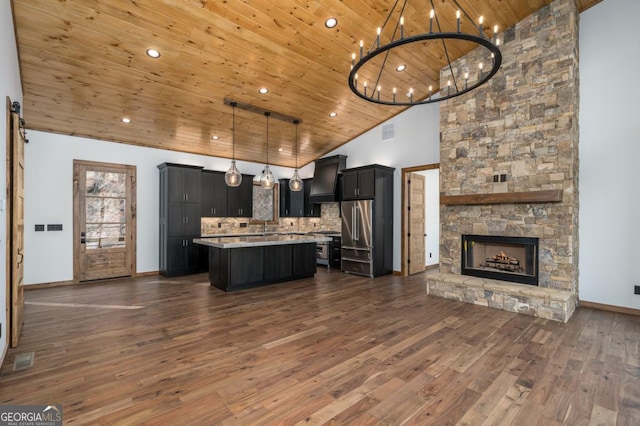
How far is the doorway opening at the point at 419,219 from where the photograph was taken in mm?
6859

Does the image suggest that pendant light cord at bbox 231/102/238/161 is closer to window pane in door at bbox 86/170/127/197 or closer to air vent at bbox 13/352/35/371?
window pane in door at bbox 86/170/127/197

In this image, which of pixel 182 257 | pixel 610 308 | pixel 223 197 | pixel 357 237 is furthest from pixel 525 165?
pixel 182 257

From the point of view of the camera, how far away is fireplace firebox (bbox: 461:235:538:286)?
14.7 ft

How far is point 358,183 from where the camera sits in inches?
279

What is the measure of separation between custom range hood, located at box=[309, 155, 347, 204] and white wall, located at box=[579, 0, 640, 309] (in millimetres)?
4833

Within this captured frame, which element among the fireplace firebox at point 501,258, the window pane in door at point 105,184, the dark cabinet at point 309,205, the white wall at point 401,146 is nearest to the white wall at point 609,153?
the fireplace firebox at point 501,258

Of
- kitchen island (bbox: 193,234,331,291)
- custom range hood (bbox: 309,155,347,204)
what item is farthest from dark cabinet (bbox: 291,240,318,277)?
custom range hood (bbox: 309,155,347,204)

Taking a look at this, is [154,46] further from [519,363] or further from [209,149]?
[519,363]

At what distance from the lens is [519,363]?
276 cm

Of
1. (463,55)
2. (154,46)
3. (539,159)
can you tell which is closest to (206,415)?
(154,46)

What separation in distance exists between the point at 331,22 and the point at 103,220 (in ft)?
19.1

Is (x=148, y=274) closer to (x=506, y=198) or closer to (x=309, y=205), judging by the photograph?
(x=309, y=205)

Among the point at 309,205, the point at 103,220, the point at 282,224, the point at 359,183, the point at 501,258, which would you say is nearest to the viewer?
the point at 501,258

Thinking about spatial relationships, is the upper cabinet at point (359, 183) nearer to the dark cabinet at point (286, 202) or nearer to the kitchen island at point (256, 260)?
the kitchen island at point (256, 260)
